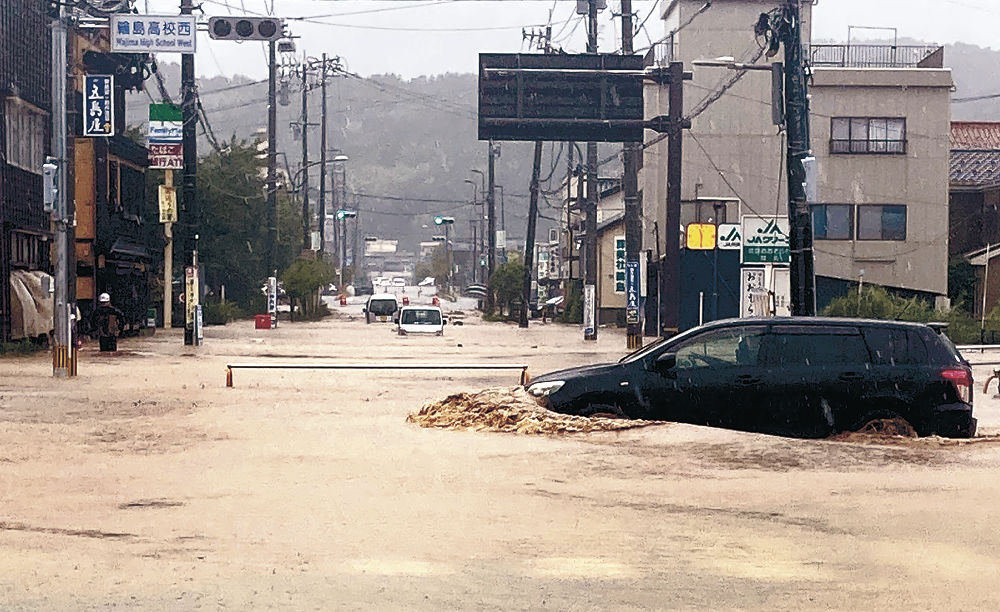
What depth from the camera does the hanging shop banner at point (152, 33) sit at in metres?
32.7

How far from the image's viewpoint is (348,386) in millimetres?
25984

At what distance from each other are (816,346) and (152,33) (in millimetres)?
21968

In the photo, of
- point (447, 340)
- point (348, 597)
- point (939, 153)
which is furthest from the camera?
point (939, 153)

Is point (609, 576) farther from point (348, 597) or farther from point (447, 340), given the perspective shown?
point (447, 340)

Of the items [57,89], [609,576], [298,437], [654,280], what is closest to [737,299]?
[654,280]

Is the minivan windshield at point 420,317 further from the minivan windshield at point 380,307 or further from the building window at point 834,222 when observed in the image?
the minivan windshield at point 380,307

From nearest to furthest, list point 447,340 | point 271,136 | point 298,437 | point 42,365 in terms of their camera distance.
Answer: point 298,437
point 42,365
point 447,340
point 271,136

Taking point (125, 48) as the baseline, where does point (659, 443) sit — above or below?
below

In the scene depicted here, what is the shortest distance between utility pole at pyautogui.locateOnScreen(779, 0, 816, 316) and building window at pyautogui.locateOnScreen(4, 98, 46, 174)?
63.7 ft

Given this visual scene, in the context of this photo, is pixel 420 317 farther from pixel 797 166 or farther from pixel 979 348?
→ pixel 797 166

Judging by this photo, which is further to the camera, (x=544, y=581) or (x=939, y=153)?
(x=939, y=153)

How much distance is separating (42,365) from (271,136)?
4000 cm

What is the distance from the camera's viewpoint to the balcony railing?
182 ft

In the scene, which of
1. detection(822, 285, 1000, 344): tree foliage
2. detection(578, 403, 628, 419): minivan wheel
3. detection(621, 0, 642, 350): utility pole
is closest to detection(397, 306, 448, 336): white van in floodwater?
detection(621, 0, 642, 350): utility pole
